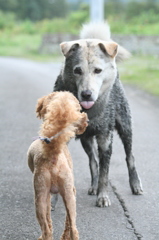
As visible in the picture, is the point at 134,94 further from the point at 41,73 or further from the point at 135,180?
the point at 135,180

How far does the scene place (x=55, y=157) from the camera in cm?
384

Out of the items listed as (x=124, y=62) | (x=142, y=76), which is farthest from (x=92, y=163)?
(x=142, y=76)

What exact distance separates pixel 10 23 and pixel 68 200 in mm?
40030

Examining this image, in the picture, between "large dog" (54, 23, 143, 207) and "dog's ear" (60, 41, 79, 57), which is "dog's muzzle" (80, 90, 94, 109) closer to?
"large dog" (54, 23, 143, 207)

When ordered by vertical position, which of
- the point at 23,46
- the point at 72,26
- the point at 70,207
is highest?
the point at 72,26

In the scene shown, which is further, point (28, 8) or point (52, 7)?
point (52, 7)

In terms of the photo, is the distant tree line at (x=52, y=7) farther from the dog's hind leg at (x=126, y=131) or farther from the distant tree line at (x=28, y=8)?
the dog's hind leg at (x=126, y=131)

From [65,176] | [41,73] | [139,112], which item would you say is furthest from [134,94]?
[65,176]

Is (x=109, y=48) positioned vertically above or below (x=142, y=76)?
below

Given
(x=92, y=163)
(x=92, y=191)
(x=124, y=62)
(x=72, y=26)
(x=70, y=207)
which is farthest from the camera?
(x=72, y=26)

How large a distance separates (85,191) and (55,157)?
1.90 meters

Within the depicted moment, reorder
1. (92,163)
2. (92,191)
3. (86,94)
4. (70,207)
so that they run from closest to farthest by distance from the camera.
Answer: (70,207)
(86,94)
(92,191)
(92,163)

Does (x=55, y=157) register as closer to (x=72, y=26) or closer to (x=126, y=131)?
(x=126, y=131)

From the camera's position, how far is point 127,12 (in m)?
41.2
